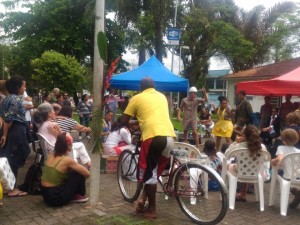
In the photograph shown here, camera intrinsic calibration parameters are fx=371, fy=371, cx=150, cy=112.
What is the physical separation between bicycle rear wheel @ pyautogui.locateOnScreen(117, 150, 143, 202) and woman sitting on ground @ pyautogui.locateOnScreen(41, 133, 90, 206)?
702 mm

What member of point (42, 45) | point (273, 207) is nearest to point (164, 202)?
point (273, 207)

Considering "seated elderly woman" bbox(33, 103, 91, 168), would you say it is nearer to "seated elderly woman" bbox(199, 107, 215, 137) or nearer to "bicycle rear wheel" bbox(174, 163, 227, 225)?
"bicycle rear wheel" bbox(174, 163, 227, 225)

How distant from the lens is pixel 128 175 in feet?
17.9

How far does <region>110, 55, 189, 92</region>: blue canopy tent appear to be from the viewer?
9352 millimetres

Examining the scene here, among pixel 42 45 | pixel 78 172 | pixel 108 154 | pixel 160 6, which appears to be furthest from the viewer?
pixel 42 45

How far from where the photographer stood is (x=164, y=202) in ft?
17.4

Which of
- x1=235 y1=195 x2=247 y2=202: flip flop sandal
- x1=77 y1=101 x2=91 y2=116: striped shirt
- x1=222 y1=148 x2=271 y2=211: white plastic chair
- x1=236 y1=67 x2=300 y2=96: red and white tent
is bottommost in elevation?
x1=235 y1=195 x2=247 y2=202: flip flop sandal

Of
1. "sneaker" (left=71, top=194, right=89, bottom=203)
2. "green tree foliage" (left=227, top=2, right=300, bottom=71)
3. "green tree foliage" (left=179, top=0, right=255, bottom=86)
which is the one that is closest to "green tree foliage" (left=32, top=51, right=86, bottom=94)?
"green tree foliage" (left=179, top=0, right=255, bottom=86)

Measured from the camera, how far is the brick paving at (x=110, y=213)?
4.46m

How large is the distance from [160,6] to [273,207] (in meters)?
13.5

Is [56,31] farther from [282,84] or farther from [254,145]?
[254,145]

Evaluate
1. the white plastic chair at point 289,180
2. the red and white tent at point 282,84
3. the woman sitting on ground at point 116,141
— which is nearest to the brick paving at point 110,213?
the white plastic chair at point 289,180

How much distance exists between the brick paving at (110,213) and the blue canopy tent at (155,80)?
434cm

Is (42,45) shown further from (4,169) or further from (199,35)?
(4,169)
